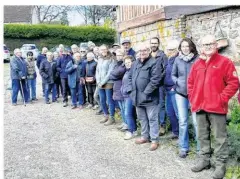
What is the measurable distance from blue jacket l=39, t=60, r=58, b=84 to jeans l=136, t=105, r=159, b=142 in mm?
4928

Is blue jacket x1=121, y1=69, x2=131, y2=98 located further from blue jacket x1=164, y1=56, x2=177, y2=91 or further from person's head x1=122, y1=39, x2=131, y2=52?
person's head x1=122, y1=39, x2=131, y2=52

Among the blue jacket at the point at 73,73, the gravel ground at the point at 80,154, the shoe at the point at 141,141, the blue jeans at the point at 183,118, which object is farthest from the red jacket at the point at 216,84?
the blue jacket at the point at 73,73

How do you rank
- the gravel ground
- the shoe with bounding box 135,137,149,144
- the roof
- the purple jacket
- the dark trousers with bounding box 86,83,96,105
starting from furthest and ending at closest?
the roof
the dark trousers with bounding box 86,83,96,105
the purple jacket
the shoe with bounding box 135,137,149,144
the gravel ground

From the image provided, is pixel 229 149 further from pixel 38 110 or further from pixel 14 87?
pixel 14 87

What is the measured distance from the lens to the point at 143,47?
220 inches

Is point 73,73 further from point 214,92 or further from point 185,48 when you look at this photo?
point 214,92

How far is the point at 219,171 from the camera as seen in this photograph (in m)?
4.47

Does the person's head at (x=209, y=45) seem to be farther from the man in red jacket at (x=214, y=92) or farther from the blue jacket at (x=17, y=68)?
the blue jacket at (x=17, y=68)

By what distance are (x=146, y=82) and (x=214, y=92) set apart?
4.69ft

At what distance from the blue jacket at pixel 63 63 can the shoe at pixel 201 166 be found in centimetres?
571

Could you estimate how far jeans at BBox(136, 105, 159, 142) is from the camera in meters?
5.76

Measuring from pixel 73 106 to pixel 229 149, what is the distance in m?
5.32

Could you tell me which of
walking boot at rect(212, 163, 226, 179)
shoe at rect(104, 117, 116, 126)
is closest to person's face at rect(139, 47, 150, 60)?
walking boot at rect(212, 163, 226, 179)

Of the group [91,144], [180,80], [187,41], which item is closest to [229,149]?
[180,80]
